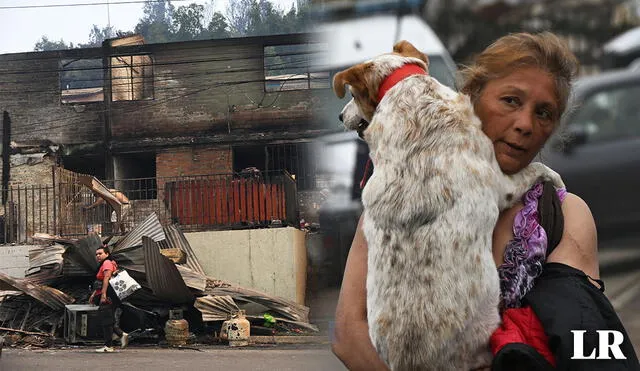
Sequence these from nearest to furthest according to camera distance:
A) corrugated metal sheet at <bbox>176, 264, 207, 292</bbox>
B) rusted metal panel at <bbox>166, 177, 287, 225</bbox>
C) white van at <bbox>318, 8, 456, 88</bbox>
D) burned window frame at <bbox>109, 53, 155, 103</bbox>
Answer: white van at <bbox>318, 8, 456, 88</bbox>
corrugated metal sheet at <bbox>176, 264, 207, 292</bbox>
rusted metal panel at <bbox>166, 177, 287, 225</bbox>
burned window frame at <bbox>109, 53, 155, 103</bbox>

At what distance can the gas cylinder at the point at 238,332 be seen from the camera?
8.09 meters

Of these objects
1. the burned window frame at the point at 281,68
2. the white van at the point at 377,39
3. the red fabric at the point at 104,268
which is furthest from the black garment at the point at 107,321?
the white van at the point at 377,39

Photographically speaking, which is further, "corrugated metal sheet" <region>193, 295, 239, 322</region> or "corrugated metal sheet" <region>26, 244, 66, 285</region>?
"corrugated metal sheet" <region>26, 244, 66, 285</region>

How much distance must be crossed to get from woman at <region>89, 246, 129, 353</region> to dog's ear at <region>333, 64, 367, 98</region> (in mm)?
7094

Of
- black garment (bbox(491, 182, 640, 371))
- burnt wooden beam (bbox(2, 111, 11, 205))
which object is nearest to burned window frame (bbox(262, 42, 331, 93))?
burnt wooden beam (bbox(2, 111, 11, 205))

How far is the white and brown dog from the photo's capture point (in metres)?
1.03

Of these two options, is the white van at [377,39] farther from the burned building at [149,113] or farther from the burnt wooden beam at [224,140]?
the burnt wooden beam at [224,140]

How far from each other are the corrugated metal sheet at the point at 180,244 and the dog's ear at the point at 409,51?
350 inches

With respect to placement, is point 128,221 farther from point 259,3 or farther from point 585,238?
point 585,238

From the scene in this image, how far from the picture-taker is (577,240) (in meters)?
1.06

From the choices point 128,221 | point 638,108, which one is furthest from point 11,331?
point 638,108

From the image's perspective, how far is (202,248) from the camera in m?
10.5

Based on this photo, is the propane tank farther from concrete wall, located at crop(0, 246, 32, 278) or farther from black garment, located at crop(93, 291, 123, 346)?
concrete wall, located at crop(0, 246, 32, 278)

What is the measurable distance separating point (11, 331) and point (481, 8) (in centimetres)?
859
